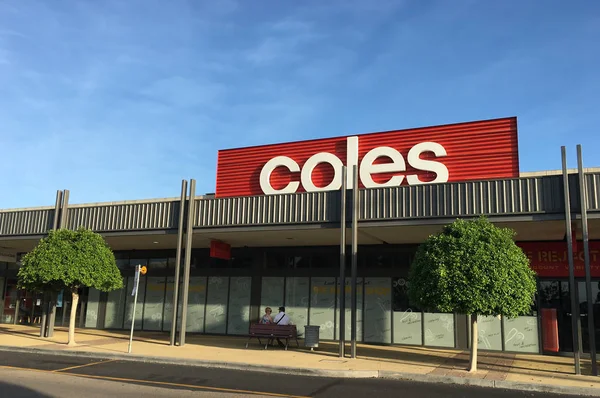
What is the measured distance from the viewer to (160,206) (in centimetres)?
1912

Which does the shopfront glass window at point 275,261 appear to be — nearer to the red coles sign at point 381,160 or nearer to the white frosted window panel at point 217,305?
the white frosted window panel at point 217,305

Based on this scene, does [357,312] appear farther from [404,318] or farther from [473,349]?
[473,349]

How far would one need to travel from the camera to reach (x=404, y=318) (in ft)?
64.6

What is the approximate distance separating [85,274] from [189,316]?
690cm

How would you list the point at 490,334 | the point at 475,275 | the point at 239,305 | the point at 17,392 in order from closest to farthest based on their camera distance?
the point at 17,392, the point at 475,275, the point at 490,334, the point at 239,305

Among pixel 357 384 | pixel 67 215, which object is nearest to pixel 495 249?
pixel 357 384

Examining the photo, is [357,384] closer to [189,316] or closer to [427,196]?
[427,196]

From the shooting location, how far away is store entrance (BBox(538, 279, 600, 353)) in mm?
16953

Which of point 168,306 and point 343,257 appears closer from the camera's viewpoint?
point 343,257

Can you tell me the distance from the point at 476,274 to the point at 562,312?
683cm

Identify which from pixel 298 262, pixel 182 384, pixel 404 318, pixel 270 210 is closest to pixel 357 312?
pixel 404 318

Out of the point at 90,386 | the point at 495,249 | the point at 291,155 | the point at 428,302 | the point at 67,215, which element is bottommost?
the point at 90,386

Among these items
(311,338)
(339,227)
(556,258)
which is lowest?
(311,338)

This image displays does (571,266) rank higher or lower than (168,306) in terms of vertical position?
higher
